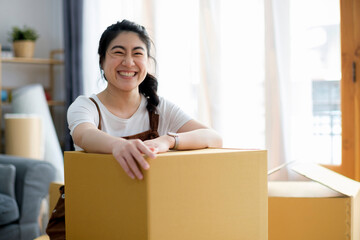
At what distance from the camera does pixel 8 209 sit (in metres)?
2.14

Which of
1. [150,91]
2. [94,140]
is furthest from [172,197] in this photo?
[150,91]

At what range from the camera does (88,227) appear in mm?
1029

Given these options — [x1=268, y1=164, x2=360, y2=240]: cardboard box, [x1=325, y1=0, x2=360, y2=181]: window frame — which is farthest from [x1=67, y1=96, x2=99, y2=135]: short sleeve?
[x1=325, y1=0, x2=360, y2=181]: window frame

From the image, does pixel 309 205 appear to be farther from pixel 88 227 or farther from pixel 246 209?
pixel 88 227

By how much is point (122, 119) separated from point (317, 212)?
64 cm

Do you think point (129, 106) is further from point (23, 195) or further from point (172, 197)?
point (23, 195)

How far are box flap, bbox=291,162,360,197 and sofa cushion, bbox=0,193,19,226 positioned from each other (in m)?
1.42

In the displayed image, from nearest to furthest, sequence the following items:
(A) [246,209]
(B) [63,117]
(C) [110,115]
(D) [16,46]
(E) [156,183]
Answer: (E) [156,183], (A) [246,209], (C) [110,115], (D) [16,46], (B) [63,117]

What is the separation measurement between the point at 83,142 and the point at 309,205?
696 mm

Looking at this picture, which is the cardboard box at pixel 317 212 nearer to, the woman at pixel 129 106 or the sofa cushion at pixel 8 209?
the woman at pixel 129 106

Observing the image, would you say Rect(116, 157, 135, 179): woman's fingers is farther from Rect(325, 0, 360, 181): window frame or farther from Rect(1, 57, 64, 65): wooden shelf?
Rect(1, 57, 64, 65): wooden shelf

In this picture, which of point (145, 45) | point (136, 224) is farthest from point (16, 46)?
point (136, 224)

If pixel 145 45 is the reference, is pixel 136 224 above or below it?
below

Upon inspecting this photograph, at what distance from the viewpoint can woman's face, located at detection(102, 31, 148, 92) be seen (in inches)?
51.1
